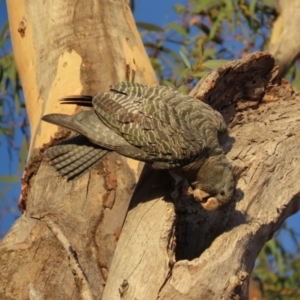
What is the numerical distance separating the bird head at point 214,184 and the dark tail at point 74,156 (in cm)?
47

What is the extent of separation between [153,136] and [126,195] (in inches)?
21.6

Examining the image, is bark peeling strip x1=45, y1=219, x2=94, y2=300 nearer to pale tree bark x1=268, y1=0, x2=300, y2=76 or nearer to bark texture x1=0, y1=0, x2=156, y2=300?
bark texture x1=0, y1=0, x2=156, y2=300

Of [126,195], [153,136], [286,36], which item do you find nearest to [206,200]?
[153,136]

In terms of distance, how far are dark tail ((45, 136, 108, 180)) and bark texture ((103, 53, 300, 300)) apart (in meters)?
0.31

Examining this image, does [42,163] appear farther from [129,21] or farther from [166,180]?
[129,21]

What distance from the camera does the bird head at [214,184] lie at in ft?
10.7

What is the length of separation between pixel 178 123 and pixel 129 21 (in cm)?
134

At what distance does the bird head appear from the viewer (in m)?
3.25

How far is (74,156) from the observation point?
3.47 metres

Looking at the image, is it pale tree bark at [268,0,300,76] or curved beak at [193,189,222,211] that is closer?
curved beak at [193,189,222,211]

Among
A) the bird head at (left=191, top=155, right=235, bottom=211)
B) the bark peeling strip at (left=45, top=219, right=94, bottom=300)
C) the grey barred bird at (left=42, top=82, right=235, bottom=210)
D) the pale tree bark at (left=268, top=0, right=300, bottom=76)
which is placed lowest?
the bark peeling strip at (left=45, top=219, right=94, bottom=300)

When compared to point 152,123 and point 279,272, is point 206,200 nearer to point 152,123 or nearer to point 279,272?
point 152,123

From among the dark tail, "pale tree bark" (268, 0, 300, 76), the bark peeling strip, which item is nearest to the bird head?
the dark tail

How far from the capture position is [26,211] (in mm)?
3750
